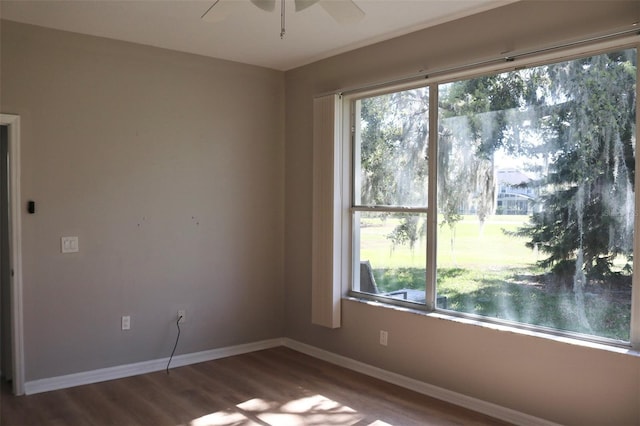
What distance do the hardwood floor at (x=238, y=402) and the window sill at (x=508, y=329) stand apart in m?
0.59

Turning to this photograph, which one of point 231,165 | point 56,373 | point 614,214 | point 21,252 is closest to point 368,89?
point 231,165

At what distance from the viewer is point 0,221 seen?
399 cm

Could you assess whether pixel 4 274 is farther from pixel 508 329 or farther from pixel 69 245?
pixel 508 329

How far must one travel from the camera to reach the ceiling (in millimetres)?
3375

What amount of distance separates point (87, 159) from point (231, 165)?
127cm

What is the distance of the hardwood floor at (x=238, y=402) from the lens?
3348mm

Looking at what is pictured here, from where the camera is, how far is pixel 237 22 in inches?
146

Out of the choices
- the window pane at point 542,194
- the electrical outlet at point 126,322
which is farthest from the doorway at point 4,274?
the window pane at point 542,194

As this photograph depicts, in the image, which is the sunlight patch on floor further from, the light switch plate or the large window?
the light switch plate

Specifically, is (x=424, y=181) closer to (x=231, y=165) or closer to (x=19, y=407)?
(x=231, y=165)

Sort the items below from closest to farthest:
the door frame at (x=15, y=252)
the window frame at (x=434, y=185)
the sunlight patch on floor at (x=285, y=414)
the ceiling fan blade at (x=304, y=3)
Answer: the ceiling fan blade at (x=304, y=3) < the window frame at (x=434, y=185) < the sunlight patch on floor at (x=285, y=414) < the door frame at (x=15, y=252)

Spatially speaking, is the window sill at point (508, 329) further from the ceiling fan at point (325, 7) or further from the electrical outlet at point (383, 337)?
the ceiling fan at point (325, 7)

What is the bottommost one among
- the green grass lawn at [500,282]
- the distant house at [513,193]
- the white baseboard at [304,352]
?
the white baseboard at [304,352]

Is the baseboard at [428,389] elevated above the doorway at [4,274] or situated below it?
below
